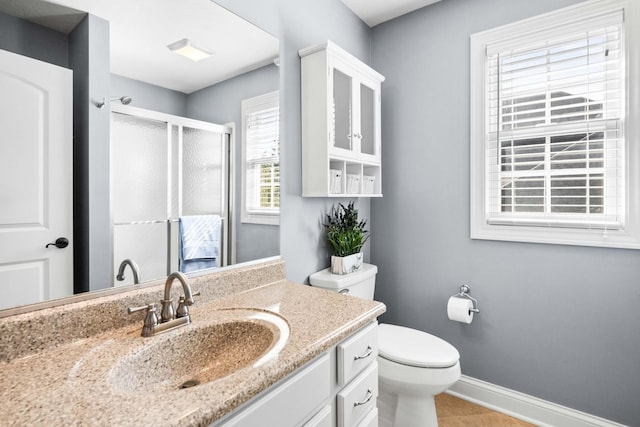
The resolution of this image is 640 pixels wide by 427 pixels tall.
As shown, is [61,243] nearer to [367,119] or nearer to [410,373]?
[410,373]

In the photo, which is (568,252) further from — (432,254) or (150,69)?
(150,69)

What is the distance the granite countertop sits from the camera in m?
0.59

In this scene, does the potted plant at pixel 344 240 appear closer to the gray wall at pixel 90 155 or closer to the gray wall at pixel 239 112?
the gray wall at pixel 239 112

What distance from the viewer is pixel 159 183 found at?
3.82ft

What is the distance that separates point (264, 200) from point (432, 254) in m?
1.20

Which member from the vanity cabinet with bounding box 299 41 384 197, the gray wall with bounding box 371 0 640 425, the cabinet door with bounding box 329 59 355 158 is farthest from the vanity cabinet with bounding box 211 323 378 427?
the gray wall with bounding box 371 0 640 425

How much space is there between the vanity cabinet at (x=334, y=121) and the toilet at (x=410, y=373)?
1.83 feet

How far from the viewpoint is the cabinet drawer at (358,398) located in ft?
3.33

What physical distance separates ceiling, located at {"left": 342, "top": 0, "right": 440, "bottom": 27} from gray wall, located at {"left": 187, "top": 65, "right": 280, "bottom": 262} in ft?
3.04

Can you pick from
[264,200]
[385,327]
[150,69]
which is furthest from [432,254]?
[150,69]

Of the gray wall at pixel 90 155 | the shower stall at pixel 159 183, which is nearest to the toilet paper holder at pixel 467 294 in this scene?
the shower stall at pixel 159 183

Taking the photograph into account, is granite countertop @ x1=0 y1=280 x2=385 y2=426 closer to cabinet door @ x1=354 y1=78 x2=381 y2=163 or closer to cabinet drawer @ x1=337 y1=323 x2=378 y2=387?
cabinet drawer @ x1=337 y1=323 x2=378 y2=387

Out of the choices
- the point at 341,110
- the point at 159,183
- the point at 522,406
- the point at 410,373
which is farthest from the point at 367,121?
the point at 522,406

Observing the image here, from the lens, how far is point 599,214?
65.1 inches
